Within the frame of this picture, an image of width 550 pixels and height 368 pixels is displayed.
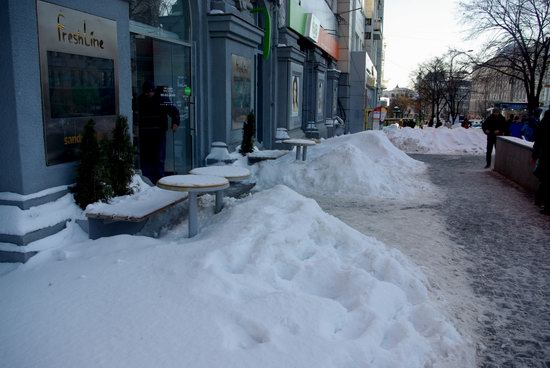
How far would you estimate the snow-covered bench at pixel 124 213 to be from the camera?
15.8ft

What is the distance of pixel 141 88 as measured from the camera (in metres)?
8.05

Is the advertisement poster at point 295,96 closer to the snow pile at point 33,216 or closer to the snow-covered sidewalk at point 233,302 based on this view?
the snow-covered sidewalk at point 233,302

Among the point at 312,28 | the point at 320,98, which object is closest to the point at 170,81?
the point at 312,28

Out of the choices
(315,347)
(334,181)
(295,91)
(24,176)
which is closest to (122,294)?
(315,347)

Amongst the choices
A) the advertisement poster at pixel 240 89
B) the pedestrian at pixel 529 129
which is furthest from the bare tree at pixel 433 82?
the advertisement poster at pixel 240 89

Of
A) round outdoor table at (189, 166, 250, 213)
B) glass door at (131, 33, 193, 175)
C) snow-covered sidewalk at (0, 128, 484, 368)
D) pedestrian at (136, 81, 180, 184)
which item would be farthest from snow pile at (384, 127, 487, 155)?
snow-covered sidewalk at (0, 128, 484, 368)

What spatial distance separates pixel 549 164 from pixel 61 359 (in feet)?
24.5

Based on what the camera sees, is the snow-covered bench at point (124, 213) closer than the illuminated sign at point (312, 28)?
Yes

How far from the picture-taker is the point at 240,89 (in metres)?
10.6

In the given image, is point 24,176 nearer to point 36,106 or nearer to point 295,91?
point 36,106

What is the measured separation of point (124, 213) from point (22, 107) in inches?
51.4

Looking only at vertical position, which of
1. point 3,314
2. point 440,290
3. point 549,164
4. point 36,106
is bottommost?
point 440,290

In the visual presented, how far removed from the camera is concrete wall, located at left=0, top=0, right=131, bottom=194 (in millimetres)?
4316

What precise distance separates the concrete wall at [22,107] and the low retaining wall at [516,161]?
863 cm
